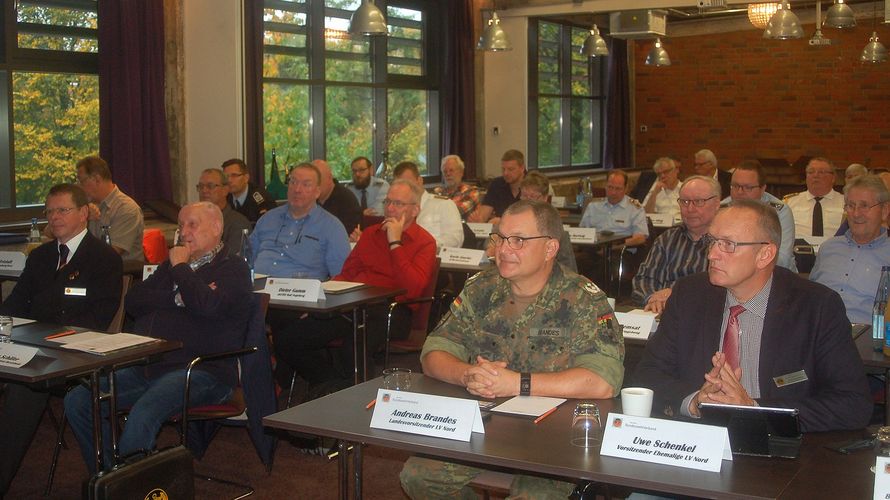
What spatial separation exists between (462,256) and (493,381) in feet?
10.9

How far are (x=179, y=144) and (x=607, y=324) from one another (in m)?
A: 6.08

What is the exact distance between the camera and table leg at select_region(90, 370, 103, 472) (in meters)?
3.51

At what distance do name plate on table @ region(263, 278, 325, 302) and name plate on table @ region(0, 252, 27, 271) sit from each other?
1.91 m

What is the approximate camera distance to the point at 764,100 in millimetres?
14227

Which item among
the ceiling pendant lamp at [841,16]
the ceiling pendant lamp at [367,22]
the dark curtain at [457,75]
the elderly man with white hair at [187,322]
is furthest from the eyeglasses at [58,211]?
the ceiling pendant lamp at [841,16]

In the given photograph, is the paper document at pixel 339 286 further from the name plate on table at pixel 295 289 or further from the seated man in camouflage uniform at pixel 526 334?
the seated man in camouflage uniform at pixel 526 334

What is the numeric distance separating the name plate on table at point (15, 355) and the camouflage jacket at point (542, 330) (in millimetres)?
1424

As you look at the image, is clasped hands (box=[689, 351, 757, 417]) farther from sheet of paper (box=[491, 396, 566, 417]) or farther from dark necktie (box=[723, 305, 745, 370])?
sheet of paper (box=[491, 396, 566, 417])

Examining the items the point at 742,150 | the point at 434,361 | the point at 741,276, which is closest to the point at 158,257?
the point at 434,361

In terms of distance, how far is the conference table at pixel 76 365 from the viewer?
130 inches

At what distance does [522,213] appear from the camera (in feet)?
10.2

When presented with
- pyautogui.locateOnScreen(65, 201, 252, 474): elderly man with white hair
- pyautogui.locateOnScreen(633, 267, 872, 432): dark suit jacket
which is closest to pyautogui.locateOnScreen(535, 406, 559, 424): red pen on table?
pyautogui.locateOnScreen(633, 267, 872, 432): dark suit jacket

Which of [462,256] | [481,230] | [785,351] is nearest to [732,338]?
[785,351]

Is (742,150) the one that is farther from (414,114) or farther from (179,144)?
(179,144)
